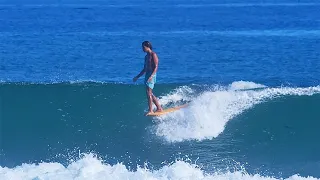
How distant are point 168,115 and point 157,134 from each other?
0.81m

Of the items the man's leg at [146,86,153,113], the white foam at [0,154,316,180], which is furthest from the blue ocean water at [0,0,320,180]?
the man's leg at [146,86,153,113]

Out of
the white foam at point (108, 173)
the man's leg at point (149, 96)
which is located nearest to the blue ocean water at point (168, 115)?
the white foam at point (108, 173)

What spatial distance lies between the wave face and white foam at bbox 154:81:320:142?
0.02 m

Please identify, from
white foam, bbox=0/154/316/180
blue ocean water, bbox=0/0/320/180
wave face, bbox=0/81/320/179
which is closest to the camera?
white foam, bbox=0/154/316/180

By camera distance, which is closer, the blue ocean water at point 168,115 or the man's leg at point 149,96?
the blue ocean water at point 168,115

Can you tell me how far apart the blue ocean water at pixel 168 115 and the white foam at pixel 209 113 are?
28 millimetres

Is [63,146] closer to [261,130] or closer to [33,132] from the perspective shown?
[33,132]

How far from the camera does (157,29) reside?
36125 mm

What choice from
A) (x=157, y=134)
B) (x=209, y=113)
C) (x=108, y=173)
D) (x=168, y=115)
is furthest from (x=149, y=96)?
(x=108, y=173)

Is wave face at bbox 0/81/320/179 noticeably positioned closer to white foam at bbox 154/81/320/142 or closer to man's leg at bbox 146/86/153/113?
white foam at bbox 154/81/320/142

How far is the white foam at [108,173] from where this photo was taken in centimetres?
1005

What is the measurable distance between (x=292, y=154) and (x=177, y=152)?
2.16m

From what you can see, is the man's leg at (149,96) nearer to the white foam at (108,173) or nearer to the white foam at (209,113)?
the white foam at (209,113)

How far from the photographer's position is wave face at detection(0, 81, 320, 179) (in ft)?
34.7
